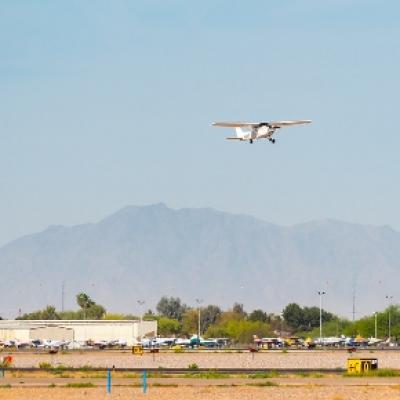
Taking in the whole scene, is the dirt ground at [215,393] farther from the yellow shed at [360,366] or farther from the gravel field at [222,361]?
the gravel field at [222,361]

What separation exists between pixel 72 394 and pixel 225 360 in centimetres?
6558

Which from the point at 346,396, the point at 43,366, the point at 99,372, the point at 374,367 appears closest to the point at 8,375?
the point at 99,372

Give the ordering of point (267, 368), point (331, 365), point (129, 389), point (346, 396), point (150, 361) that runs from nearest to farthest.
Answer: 1. point (346, 396)
2. point (129, 389)
3. point (267, 368)
4. point (331, 365)
5. point (150, 361)

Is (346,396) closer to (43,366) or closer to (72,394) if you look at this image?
(72,394)

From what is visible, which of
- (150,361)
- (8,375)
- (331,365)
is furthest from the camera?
(150,361)

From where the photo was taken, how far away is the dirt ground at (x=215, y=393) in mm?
80625

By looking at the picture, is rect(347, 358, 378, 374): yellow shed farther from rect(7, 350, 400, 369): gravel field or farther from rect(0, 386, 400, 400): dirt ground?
rect(0, 386, 400, 400): dirt ground

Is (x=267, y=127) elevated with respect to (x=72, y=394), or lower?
elevated

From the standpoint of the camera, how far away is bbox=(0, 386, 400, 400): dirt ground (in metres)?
80.6

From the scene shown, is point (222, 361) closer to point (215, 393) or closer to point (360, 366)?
point (360, 366)

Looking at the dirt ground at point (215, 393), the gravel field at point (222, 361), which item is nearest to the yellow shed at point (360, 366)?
the gravel field at point (222, 361)

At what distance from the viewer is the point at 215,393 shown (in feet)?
275

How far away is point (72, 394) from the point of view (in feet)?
275

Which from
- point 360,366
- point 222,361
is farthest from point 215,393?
point 222,361
